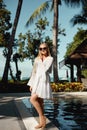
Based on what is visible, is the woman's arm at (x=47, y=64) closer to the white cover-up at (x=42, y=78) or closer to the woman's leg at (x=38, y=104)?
the white cover-up at (x=42, y=78)

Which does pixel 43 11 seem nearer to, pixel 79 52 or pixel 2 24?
pixel 79 52

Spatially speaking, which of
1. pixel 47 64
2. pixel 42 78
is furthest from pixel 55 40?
pixel 42 78

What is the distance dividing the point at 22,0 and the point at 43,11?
2114 millimetres

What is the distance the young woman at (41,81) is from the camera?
795cm

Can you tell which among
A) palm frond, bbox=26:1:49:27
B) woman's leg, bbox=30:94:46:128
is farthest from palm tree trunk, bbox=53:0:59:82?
woman's leg, bbox=30:94:46:128

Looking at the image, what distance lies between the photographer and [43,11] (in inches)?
1254

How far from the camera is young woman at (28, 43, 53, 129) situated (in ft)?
26.1

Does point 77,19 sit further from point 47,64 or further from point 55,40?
point 47,64

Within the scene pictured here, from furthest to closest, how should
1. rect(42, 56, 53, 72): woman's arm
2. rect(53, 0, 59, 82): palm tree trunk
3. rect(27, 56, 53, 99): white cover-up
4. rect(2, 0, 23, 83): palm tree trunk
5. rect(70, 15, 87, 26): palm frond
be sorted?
1. rect(70, 15, 87, 26): palm frond
2. rect(2, 0, 23, 83): palm tree trunk
3. rect(53, 0, 59, 82): palm tree trunk
4. rect(42, 56, 53, 72): woman's arm
5. rect(27, 56, 53, 99): white cover-up

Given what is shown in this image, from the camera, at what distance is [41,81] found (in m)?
8.00

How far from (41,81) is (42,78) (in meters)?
0.07

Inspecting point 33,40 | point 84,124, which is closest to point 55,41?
point 84,124

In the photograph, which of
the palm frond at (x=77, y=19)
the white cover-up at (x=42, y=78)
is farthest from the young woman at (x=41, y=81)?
the palm frond at (x=77, y=19)

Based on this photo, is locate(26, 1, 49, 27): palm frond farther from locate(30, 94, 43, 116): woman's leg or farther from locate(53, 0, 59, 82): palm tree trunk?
locate(30, 94, 43, 116): woman's leg
